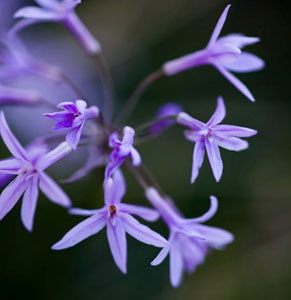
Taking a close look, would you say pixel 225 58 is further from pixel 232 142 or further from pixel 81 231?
pixel 81 231

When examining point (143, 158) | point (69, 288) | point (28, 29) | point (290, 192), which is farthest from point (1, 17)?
point (290, 192)

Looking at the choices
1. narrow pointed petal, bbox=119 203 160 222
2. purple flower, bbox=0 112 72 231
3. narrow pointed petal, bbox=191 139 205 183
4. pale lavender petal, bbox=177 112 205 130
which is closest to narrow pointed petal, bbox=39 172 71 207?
purple flower, bbox=0 112 72 231

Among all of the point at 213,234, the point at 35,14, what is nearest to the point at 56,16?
the point at 35,14

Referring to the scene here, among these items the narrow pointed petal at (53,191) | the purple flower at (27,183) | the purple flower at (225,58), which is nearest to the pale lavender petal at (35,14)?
the purple flower at (225,58)

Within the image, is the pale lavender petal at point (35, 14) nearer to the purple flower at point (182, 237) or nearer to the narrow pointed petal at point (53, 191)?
the narrow pointed petal at point (53, 191)

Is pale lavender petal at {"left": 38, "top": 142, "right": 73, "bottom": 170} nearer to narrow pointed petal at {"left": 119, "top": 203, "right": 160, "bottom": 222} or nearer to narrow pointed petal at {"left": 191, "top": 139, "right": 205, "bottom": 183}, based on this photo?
narrow pointed petal at {"left": 119, "top": 203, "right": 160, "bottom": 222}

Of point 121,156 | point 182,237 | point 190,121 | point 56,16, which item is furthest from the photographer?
point 56,16
